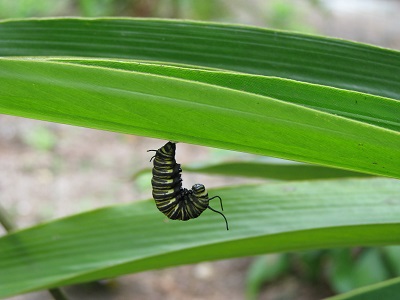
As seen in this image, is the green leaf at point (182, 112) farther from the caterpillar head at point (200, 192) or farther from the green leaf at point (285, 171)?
the green leaf at point (285, 171)

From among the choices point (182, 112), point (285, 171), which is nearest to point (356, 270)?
point (285, 171)

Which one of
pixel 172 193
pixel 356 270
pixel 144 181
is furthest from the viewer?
pixel 144 181

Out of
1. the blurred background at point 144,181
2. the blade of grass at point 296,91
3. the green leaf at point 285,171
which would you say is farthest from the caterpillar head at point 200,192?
the blurred background at point 144,181

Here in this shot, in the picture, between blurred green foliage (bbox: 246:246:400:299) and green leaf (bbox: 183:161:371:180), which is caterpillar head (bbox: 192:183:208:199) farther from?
blurred green foliage (bbox: 246:246:400:299)

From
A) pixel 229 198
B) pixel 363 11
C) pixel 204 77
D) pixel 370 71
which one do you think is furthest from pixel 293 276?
pixel 363 11

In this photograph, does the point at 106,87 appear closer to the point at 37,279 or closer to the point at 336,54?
the point at 336,54

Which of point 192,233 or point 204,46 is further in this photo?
point 192,233

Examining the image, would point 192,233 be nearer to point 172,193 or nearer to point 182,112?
point 172,193

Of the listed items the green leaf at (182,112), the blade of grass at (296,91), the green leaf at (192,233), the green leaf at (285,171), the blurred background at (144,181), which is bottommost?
the green leaf at (182,112)
